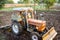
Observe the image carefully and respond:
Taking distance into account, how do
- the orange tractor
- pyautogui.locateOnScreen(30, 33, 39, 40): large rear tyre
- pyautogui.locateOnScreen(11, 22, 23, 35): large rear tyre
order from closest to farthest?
pyautogui.locateOnScreen(30, 33, 39, 40): large rear tyre < the orange tractor < pyautogui.locateOnScreen(11, 22, 23, 35): large rear tyre

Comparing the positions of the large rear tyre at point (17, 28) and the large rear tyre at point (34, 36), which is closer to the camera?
the large rear tyre at point (34, 36)

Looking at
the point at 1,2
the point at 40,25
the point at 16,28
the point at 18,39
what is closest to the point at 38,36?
the point at 40,25

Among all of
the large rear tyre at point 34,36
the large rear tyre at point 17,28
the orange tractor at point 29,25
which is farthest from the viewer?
the large rear tyre at point 17,28

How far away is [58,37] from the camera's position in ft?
16.5

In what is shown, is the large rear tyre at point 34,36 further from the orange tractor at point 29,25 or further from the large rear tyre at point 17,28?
the large rear tyre at point 17,28

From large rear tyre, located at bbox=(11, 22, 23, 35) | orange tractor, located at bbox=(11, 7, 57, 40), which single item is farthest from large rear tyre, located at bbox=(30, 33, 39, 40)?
large rear tyre, located at bbox=(11, 22, 23, 35)

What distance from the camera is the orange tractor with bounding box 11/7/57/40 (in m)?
4.59

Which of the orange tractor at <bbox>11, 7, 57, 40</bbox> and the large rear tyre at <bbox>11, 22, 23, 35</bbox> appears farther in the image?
the large rear tyre at <bbox>11, 22, 23, 35</bbox>

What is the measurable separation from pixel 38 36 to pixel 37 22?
2.01 ft

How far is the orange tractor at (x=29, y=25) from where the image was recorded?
4.59 metres

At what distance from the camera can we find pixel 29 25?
4895 millimetres

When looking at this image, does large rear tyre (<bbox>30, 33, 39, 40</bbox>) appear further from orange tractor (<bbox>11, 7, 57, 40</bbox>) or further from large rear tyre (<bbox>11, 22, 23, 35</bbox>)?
large rear tyre (<bbox>11, 22, 23, 35</bbox>)

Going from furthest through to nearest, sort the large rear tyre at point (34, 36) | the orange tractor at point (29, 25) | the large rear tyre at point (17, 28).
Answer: the large rear tyre at point (17, 28)
the orange tractor at point (29, 25)
the large rear tyre at point (34, 36)

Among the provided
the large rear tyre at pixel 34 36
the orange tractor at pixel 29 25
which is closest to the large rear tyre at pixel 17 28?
the orange tractor at pixel 29 25
